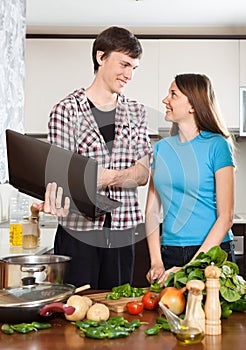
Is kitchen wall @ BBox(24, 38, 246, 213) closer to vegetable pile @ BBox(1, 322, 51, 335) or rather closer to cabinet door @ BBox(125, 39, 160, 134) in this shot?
cabinet door @ BBox(125, 39, 160, 134)

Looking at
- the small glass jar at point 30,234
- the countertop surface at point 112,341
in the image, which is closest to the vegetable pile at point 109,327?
the countertop surface at point 112,341

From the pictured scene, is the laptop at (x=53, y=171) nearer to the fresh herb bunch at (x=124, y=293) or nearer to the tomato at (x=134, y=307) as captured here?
the fresh herb bunch at (x=124, y=293)

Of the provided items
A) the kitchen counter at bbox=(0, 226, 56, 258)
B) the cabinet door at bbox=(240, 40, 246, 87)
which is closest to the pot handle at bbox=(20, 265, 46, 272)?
the kitchen counter at bbox=(0, 226, 56, 258)

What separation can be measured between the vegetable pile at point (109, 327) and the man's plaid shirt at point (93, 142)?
74cm

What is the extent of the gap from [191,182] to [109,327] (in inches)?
35.5

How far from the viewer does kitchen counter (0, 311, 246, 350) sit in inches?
54.5

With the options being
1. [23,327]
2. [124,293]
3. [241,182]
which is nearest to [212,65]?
[241,182]

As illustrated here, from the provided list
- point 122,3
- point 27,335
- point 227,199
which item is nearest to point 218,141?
point 227,199

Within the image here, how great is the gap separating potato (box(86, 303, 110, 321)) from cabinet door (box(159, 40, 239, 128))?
9.91 ft

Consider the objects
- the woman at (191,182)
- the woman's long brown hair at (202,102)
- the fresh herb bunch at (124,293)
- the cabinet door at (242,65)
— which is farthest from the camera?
the cabinet door at (242,65)

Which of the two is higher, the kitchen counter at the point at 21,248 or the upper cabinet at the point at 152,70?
the upper cabinet at the point at 152,70

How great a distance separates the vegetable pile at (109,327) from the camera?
1.45m

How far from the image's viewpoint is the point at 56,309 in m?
1.51

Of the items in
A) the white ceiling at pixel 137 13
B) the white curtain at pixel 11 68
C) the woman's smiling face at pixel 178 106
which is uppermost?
the white ceiling at pixel 137 13
